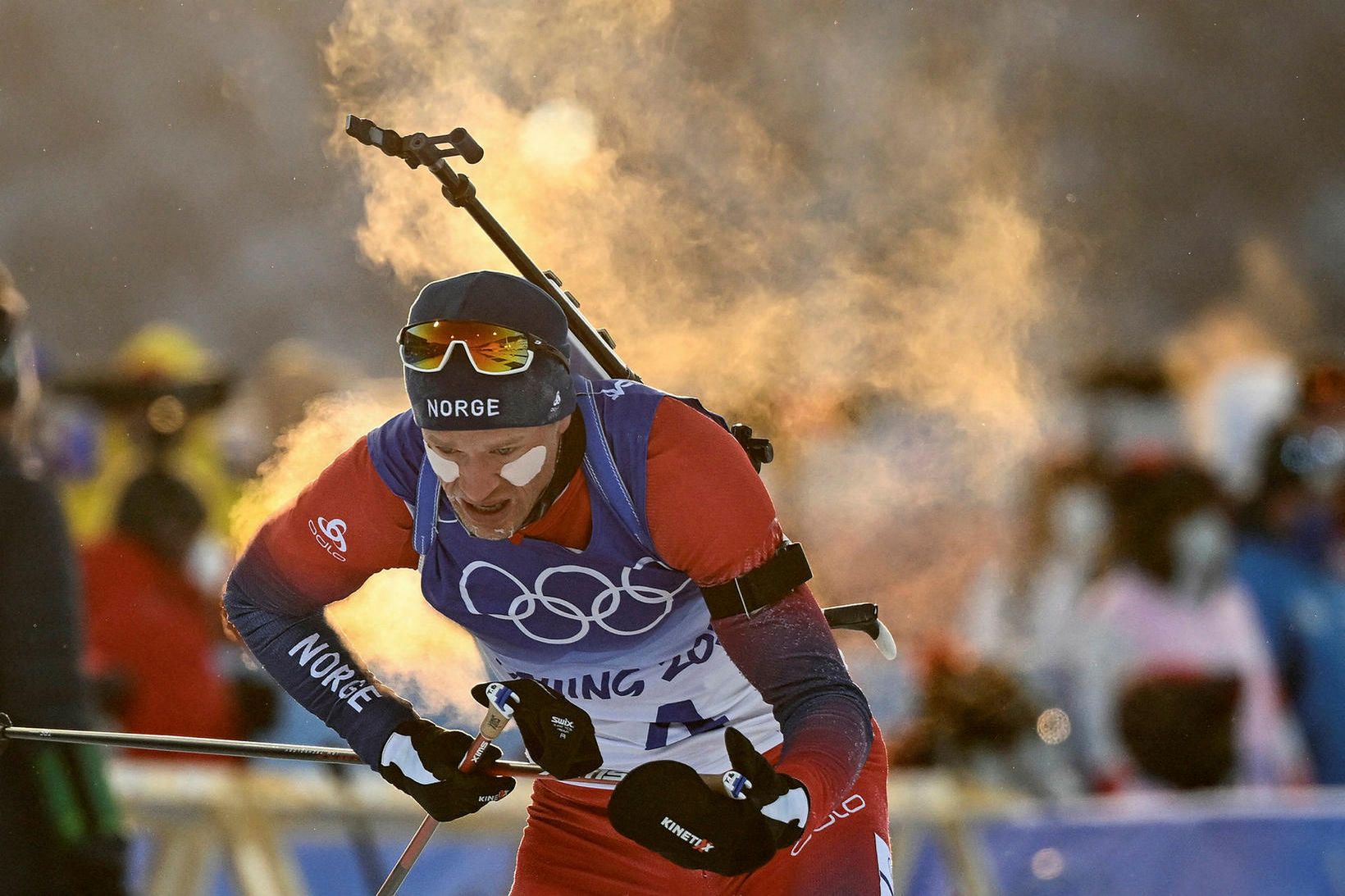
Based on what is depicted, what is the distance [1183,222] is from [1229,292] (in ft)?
1.72

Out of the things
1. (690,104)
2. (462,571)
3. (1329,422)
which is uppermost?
(690,104)

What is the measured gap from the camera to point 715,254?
6.44 meters

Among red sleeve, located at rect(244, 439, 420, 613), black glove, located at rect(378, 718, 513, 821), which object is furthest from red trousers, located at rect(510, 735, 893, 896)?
red sleeve, located at rect(244, 439, 420, 613)

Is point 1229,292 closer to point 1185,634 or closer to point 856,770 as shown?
point 1185,634

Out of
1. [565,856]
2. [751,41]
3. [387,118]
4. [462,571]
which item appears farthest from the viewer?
[751,41]

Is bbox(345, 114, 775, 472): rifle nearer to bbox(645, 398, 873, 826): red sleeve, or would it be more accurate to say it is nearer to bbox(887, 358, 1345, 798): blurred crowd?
bbox(645, 398, 873, 826): red sleeve

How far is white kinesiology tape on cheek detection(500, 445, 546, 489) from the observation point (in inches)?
119

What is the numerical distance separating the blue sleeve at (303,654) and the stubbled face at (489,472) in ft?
1.58

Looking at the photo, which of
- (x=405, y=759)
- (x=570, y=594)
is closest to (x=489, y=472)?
(x=570, y=594)

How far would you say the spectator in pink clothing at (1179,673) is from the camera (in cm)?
611

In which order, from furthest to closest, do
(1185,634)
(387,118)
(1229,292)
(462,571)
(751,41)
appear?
1. (1229,292)
2. (751,41)
3. (1185,634)
4. (387,118)
5. (462,571)

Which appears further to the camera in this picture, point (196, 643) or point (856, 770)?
point (196, 643)

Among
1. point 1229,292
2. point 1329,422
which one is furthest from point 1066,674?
point 1229,292

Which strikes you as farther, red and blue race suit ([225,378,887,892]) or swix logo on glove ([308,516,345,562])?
swix logo on glove ([308,516,345,562])
